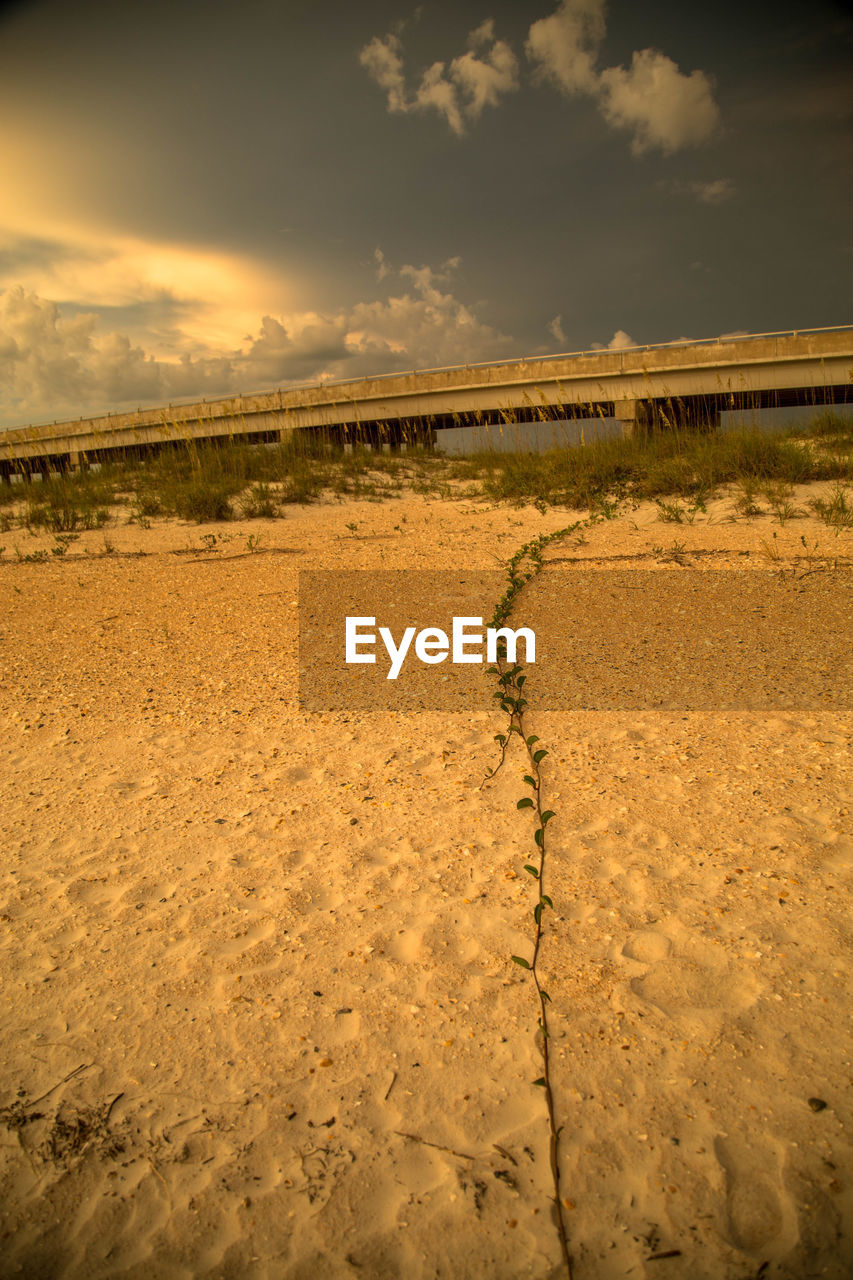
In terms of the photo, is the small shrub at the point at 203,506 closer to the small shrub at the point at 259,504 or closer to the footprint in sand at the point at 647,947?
the small shrub at the point at 259,504

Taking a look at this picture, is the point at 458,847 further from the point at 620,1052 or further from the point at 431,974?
the point at 620,1052

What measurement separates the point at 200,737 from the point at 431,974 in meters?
1.73

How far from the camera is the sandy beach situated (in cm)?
126

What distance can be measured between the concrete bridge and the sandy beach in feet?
37.4

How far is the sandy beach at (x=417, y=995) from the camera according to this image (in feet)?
4.14

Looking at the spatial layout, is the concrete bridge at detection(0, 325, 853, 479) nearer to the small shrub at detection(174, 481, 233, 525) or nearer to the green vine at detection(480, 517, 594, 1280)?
the small shrub at detection(174, 481, 233, 525)

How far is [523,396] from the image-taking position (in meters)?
17.0

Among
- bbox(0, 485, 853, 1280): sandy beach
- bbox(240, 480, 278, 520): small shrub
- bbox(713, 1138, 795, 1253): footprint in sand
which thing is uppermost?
bbox(240, 480, 278, 520): small shrub

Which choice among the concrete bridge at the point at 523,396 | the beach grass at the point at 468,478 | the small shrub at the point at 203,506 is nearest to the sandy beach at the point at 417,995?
the beach grass at the point at 468,478

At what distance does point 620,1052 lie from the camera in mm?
1554

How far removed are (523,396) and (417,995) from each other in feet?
55.4
